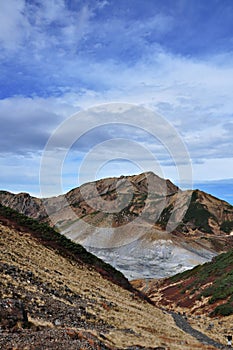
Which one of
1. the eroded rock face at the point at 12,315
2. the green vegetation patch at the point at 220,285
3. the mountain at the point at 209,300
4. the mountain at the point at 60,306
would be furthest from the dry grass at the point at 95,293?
the green vegetation patch at the point at 220,285

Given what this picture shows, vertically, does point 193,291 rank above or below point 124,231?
below

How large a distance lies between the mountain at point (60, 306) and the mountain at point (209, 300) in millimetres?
8218

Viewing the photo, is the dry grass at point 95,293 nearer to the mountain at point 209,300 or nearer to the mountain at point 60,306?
the mountain at point 60,306

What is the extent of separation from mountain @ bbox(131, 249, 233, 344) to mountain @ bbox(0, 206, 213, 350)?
8218 millimetres

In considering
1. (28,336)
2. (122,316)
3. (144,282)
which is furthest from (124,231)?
(28,336)

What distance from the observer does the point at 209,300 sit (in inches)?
2136

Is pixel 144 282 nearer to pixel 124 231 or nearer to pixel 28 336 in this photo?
pixel 124 231

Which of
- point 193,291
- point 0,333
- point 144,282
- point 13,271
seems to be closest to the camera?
point 0,333

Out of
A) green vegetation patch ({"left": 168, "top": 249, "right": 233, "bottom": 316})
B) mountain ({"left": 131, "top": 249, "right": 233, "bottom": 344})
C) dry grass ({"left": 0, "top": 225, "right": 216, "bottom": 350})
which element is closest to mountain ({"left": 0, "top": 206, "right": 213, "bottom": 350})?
dry grass ({"left": 0, "top": 225, "right": 216, "bottom": 350})

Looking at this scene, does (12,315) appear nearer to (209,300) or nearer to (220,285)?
(209,300)

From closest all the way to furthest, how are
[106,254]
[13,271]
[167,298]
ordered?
[13,271] → [167,298] → [106,254]

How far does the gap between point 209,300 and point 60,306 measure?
3654 centimetres

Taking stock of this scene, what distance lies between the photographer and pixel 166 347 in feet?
70.5

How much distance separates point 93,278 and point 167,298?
3340 cm
